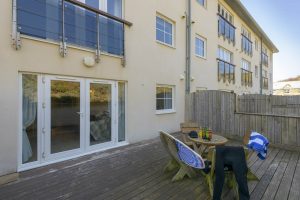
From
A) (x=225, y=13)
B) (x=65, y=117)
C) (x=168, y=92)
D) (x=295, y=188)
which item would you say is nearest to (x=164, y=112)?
(x=168, y=92)

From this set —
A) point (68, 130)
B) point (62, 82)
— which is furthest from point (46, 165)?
point (62, 82)

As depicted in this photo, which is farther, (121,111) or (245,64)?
(245,64)

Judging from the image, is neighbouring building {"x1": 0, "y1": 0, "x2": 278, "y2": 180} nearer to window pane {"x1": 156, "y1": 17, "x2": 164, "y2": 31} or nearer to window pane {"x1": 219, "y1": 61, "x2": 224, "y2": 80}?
window pane {"x1": 156, "y1": 17, "x2": 164, "y2": 31}

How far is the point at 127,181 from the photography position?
13.3 feet

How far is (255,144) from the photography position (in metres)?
3.85

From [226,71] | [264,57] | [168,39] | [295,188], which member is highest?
[264,57]

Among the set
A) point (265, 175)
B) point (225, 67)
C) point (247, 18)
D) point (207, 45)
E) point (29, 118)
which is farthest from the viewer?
point (247, 18)

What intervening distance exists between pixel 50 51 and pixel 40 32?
0.43m

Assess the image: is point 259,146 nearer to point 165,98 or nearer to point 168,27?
point 165,98

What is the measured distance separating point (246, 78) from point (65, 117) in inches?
649

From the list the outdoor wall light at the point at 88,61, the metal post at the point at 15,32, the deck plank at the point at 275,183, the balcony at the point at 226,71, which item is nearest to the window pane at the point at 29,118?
the metal post at the point at 15,32

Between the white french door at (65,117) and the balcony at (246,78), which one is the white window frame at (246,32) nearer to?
the balcony at (246,78)

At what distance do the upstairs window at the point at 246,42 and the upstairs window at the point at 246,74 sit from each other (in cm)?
90

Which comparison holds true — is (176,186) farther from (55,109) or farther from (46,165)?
(55,109)
